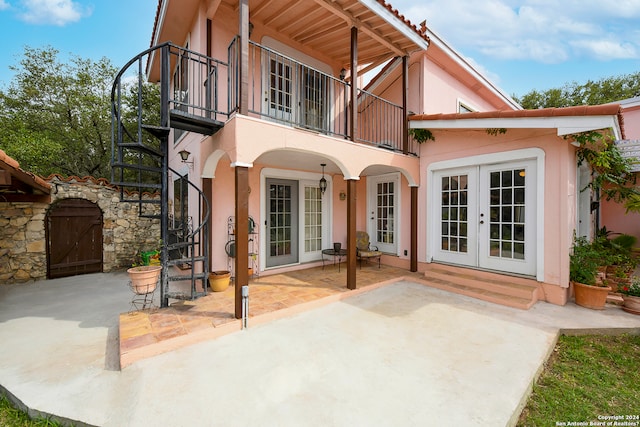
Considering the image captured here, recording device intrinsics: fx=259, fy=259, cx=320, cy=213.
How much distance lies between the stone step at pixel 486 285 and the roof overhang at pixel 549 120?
266cm

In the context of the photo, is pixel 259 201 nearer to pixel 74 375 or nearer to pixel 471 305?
pixel 74 375

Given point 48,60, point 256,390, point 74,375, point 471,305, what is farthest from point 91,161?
point 471,305

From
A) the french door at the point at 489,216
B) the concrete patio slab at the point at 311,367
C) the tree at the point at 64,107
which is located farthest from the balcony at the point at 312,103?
the tree at the point at 64,107

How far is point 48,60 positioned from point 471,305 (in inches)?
657

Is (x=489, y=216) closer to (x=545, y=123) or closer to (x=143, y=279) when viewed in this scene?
(x=545, y=123)

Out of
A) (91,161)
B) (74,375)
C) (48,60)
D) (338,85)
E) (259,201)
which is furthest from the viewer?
(91,161)

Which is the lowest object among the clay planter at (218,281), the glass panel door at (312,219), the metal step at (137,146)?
the clay planter at (218,281)

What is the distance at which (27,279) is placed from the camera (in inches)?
Result: 244

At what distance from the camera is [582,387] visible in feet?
8.41

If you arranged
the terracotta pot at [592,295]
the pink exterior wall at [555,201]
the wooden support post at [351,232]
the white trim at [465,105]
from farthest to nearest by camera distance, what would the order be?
1. the white trim at [465,105]
2. the wooden support post at [351,232]
3. the pink exterior wall at [555,201]
4. the terracotta pot at [592,295]

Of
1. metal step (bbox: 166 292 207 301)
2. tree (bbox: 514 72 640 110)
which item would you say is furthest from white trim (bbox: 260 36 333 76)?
tree (bbox: 514 72 640 110)

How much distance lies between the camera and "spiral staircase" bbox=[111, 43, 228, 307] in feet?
11.7

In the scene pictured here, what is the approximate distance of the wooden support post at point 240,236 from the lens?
353cm

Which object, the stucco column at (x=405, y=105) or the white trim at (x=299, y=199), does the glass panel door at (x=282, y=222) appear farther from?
the stucco column at (x=405, y=105)
